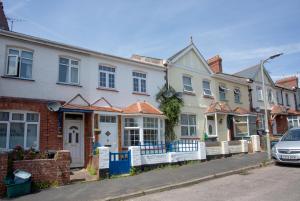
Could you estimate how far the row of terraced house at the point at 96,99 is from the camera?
44.0ft

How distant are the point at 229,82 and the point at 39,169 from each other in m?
18.3

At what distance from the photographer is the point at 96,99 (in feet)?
52.1

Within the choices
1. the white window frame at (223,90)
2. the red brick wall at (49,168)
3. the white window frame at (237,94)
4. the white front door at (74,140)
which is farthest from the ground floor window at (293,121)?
the red brick wall at (49,168)

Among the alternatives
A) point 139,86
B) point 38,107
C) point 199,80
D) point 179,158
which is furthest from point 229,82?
point 38,107

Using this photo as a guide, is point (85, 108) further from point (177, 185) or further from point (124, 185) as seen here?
point (177, 185)

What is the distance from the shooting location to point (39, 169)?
10383mm

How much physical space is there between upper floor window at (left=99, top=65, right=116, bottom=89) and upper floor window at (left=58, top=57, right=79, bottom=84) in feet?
4.88

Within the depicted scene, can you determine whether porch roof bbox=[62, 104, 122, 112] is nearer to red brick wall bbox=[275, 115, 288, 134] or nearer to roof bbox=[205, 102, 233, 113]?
roof bbox=[205, 102, 233, 113]

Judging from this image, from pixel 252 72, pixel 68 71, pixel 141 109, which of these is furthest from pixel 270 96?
pixel 68 71

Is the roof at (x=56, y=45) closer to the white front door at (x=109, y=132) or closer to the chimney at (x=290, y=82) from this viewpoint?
the white front door at (x=109, y=132)

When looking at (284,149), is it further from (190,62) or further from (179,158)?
(190,62)

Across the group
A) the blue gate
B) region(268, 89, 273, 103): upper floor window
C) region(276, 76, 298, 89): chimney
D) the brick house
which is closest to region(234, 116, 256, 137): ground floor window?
region(268, 89, 273, 103): upper floor window

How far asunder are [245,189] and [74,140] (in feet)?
30.0

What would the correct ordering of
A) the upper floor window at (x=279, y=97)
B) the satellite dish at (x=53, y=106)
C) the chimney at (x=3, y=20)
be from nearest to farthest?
the satellite dish at (x=53, y=106) < the chimney at (x=3, y=20) < the upper floor window at (x=279, y=97)
